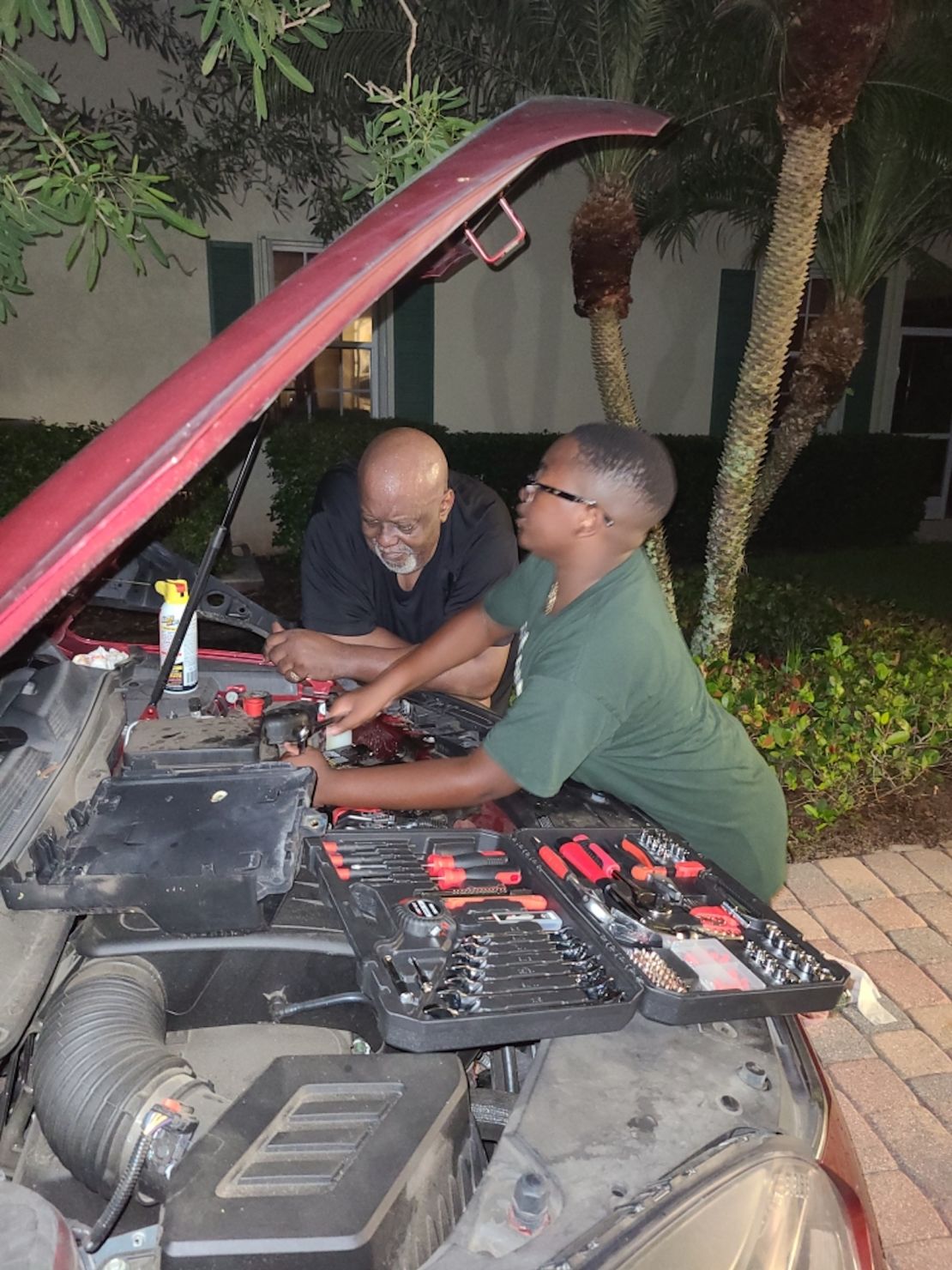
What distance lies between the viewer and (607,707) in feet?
6.64

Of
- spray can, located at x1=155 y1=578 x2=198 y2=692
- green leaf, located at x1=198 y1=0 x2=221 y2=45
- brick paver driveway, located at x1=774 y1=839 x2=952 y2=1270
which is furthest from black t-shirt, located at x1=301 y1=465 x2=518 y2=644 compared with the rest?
brick paver driveway, located at x1=774 y1=839 x2=952 y2=1270

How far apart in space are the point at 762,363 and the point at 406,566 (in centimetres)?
273

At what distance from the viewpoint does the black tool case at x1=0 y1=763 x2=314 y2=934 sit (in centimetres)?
147

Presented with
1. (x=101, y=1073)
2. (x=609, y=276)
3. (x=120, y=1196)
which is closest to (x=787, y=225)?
(x=609, y=276)

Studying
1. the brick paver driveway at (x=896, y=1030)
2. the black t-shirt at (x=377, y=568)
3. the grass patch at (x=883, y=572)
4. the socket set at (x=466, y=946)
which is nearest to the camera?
the socket set at (x=466, y=946)

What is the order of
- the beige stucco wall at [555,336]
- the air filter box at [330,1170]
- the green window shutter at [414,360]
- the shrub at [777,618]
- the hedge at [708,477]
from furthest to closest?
the beige stucco wall at [555,336] < the green window shutter at [414,360] < the hedge at [708,477] < the shrub at [777,618] < the air filter box at [330,1170]

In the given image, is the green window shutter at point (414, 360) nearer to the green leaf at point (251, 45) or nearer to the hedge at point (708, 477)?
the hedge at point (708, 477)

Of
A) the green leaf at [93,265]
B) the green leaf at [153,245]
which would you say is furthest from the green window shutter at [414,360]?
the green leaf at [93,265]

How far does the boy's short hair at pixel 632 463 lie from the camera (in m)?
2.17

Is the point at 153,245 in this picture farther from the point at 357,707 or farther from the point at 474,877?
the point at 474,877

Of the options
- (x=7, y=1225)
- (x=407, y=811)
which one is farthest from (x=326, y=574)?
(x=7, y=1225)

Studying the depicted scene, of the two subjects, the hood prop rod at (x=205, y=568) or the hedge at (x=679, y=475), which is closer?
the hood prop rod at (x=205, y=568)

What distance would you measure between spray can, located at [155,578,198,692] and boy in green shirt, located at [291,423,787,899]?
43 cm

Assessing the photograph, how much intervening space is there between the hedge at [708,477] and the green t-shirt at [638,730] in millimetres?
5902
